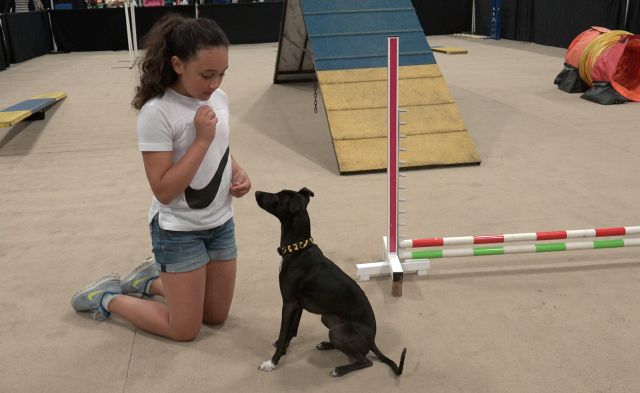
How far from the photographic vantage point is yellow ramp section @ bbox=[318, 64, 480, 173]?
4.06m

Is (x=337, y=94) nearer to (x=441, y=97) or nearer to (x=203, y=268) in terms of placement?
(x=441, y=97)

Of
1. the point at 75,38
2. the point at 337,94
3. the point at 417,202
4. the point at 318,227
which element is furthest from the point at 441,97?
the point at 75,38

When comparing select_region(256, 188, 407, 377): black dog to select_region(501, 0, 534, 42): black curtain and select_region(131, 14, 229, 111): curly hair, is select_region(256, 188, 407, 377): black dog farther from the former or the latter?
select_region(501, 0, 534, 42): black curtain

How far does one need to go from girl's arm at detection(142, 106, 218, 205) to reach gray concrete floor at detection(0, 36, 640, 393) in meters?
0.62

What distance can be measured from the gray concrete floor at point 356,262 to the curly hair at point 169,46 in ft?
3.03

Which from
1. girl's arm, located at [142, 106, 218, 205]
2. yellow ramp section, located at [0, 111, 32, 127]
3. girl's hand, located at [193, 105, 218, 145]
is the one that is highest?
girl's hand, located at [193, 105, 218, 145]

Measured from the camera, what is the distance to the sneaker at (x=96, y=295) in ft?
7.28

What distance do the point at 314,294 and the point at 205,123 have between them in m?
0.65

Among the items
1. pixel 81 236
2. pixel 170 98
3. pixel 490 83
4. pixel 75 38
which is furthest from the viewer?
pixel 75 38

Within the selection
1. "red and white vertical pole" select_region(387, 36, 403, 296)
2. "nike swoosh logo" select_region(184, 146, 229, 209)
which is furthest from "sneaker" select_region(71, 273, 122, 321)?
"red and white vertical pole" select_region(387, 36, 403, 296)

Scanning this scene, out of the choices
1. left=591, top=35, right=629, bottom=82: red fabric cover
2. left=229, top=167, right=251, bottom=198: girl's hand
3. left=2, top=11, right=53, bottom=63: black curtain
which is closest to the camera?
left=229, top=167, right=251, bottom=198: girl's hand

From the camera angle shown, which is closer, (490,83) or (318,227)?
(318,227)

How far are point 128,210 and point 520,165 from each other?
8.91 ft

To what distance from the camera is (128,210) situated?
135 inches
